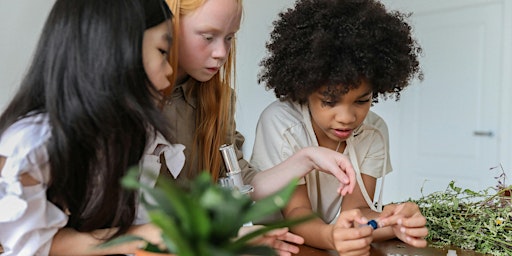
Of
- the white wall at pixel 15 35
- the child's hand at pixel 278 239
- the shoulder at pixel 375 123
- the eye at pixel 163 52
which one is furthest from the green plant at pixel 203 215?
the white wall at pixel 15 35

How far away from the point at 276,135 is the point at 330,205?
19cm

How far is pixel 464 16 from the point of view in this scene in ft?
11.9

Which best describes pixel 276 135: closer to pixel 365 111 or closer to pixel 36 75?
pixel 365 111

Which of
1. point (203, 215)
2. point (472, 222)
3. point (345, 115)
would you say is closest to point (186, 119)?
point (345, 115)

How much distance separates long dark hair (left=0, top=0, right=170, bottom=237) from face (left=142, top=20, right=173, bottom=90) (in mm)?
24

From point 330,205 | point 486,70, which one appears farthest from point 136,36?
point 486,70

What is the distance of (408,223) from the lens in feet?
3.06

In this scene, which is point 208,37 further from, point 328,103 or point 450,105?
point 450,105

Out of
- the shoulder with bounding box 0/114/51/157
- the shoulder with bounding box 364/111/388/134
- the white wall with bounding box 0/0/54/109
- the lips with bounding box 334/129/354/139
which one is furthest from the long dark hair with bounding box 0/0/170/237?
the white wall with bounding box 0/0/54/109

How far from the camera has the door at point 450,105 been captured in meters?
3.49

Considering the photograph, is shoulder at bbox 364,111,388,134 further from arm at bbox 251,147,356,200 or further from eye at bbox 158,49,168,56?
eye at bbox 158,49,168,56

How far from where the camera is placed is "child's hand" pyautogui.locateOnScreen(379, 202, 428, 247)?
3.05 ft

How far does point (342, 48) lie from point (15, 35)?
8.28 ft

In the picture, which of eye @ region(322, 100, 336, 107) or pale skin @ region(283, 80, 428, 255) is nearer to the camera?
pale skin @ region(283, 80, 428, 255)
